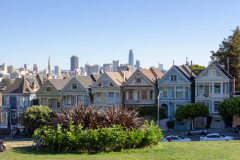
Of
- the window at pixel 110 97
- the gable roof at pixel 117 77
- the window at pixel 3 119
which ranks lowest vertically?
the window at pixel 3 119

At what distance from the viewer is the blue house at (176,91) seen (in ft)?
158

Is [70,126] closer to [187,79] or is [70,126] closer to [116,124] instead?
[116,124]

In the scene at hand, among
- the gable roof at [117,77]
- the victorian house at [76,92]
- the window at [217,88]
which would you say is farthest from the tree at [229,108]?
the victorian house at [76,92]

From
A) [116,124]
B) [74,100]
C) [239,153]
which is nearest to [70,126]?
[116,124]

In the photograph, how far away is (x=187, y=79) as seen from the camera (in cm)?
4769

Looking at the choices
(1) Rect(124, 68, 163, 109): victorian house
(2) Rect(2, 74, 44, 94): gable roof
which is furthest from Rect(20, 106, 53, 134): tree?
(1) Rect(124, 68, 163, 109): victorian house

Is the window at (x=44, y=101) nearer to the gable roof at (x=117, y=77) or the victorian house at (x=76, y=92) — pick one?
the victorian house at (x=76, y=92)

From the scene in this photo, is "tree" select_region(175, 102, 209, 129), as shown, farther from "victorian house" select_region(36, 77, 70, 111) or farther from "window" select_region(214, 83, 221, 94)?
"victorian house" select_region(36, 77, 70, 111)

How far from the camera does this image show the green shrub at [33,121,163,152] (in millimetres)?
21812

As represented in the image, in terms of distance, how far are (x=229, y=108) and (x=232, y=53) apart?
1549 centimetres

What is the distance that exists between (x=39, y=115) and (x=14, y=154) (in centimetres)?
2804

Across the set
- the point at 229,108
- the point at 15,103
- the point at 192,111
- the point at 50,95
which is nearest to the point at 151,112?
the point at 192,111

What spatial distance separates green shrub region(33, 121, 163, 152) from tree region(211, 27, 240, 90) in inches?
1411

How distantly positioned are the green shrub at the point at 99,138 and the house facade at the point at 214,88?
2555 cm
